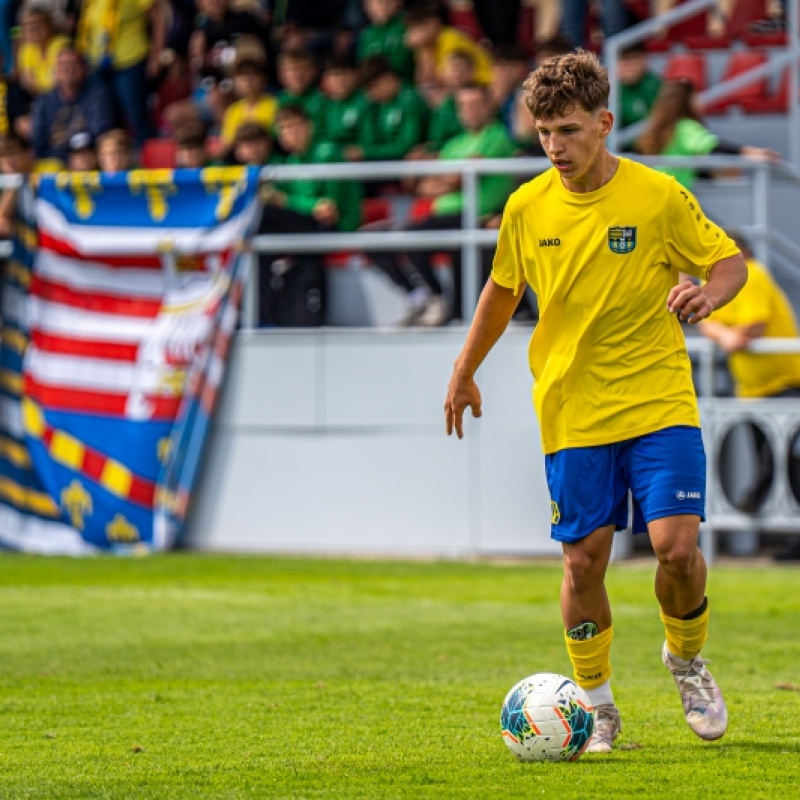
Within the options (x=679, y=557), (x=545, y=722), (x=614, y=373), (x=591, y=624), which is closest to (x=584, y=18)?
(x=614, y=373)

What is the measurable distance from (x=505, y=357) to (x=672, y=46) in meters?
4.58

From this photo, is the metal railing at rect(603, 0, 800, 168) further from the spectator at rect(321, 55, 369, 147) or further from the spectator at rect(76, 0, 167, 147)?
the spectator at rect(76, 0, 167, 147)

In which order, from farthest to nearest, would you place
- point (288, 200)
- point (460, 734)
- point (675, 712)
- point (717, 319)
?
point (288, 200), point (717, 319), point (675, 712), point (460, 734)

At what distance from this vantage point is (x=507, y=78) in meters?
14.3

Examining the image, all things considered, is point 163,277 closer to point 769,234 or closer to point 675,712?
point 769,234

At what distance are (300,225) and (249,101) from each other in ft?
7.86

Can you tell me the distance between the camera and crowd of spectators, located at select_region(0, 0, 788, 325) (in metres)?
13.7

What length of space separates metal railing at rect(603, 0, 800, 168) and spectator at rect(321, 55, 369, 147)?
80.4 inches

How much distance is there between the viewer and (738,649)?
883 centimetres

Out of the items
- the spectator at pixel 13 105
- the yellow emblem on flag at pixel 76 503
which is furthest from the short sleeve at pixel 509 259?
the spectator at pixel 13 105

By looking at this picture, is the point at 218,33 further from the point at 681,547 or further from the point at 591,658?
the point at 681,547

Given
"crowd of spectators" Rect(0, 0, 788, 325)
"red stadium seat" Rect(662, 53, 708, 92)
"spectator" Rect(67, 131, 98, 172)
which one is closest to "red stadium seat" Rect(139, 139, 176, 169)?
"crowd of spectators" Rect(0, 0, 788, 325)

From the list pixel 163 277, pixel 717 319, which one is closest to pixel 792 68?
pixel 717 319

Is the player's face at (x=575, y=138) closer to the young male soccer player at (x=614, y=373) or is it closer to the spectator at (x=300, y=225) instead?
the young male soccer player at (x=614, y=373)
